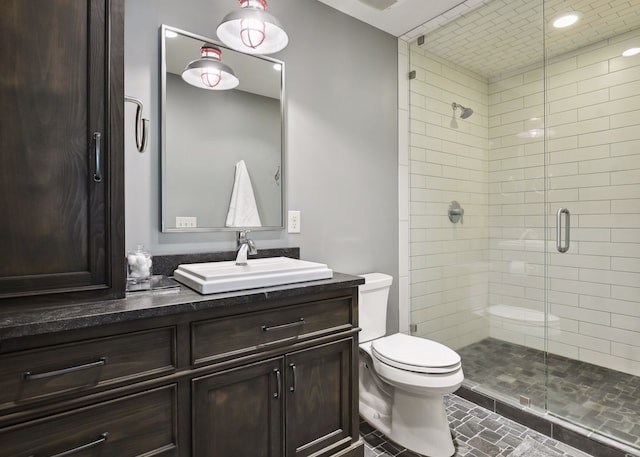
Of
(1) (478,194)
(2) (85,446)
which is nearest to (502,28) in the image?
(1) (478,194)

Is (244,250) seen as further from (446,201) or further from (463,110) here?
(463,110)

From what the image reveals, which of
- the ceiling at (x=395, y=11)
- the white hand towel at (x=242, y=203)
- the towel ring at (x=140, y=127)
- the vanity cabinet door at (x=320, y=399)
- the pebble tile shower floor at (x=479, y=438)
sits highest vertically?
the ceiling at (x=395, y=11)

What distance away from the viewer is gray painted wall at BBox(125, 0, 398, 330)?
156 cm

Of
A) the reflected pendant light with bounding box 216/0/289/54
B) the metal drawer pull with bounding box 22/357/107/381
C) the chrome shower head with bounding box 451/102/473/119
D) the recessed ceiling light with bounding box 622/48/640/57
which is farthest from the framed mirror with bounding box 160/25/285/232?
the recessed ceiling light with bounding box 622/48/640/57

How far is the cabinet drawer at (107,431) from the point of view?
2.94ft

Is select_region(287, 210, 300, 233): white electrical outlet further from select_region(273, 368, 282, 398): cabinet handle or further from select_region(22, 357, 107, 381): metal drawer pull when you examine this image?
select_region(22, 357, 107, 381): metal drawer pull

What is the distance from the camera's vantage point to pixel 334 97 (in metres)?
2.19

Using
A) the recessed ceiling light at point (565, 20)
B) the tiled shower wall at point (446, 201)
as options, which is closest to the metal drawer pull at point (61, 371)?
the tiled shower wall at point (446, 201)

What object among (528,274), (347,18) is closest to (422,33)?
(347,18)

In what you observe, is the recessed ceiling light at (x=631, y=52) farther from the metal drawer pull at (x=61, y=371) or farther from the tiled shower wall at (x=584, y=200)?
the metal drawer pull at (x=61, y=371)

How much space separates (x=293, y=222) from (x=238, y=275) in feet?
2.55

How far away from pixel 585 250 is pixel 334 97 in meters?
2.03

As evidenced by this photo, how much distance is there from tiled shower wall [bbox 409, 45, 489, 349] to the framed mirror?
3.96 feet

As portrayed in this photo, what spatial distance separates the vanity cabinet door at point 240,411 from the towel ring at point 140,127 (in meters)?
1.02
